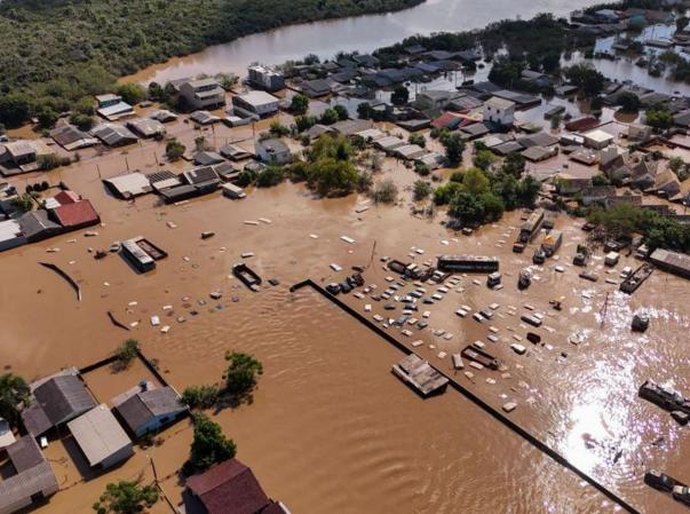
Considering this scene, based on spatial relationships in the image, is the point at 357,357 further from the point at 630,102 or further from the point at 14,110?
the point at 14,110

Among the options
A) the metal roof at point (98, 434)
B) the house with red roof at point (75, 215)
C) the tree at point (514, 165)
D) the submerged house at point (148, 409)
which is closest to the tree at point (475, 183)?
the tree at point (514, 165)

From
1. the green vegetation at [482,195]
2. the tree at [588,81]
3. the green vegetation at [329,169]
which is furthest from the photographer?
the tree at [588,81]

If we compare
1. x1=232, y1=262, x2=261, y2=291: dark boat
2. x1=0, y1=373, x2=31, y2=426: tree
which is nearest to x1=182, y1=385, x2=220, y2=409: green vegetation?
x1=0, y1=373, x2=31, y2=426: tree

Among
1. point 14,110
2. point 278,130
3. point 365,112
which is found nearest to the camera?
point 278,130

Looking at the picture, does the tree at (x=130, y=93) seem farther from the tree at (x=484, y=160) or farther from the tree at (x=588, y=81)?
the tree at (x=588, y=81)

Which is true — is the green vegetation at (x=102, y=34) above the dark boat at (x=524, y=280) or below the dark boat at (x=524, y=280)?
above

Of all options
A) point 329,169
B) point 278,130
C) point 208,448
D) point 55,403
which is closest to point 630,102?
point 329,169
